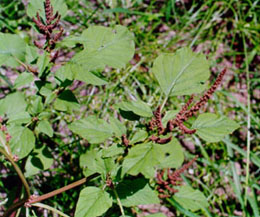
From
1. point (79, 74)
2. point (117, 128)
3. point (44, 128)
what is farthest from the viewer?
point (44, 128)

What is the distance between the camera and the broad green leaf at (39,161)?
1.67 m

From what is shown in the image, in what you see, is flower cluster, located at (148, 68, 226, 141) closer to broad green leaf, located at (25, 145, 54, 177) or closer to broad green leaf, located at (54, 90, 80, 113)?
broad green leaf, located at (54, 90, 80, 113)

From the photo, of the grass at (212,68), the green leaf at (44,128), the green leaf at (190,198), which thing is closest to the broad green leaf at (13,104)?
the green leaf at (44,128)

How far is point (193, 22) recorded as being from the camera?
303 cm

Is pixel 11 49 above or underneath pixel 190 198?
above

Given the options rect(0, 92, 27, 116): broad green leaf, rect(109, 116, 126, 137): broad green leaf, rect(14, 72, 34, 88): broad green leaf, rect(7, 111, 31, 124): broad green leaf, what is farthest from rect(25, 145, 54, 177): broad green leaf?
rect(109, 116, 126, 137): broad green leaf

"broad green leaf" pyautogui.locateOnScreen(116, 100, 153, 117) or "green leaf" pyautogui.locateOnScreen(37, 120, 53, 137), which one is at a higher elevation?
"broad green leaf" pyautogui.locateOnScreen(116, 100, 153, 117)

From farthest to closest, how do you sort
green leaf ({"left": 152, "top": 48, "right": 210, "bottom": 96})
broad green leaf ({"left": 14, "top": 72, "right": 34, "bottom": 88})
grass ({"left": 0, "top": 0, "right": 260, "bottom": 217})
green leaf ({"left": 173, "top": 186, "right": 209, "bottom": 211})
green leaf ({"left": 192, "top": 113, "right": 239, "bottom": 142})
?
grass ({"left": 0, "top": 0, "right": 260, "bottom": 217}) < green leaf ({"left": 173, "top": 186, "right": 209, "bottom": 211}) < broad green leaf ({"left": 14, "top": 72, "right": 34, "bottom": 88}) < green leaf ({"left": 152, "top": 48, "right": 210, "bottom": 96}) < green leaf ({"left": 192, "top": 113, "right": 239, "bottom": 142})

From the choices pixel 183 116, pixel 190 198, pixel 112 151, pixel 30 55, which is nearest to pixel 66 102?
pixel 30 55

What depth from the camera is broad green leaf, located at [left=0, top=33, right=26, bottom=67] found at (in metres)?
1.27

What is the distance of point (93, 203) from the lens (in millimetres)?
1181

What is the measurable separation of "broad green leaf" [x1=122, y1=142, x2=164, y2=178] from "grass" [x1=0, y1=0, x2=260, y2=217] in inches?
43.7

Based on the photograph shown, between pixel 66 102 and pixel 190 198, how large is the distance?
82cm

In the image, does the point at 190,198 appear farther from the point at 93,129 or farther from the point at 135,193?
the point at 93,129
